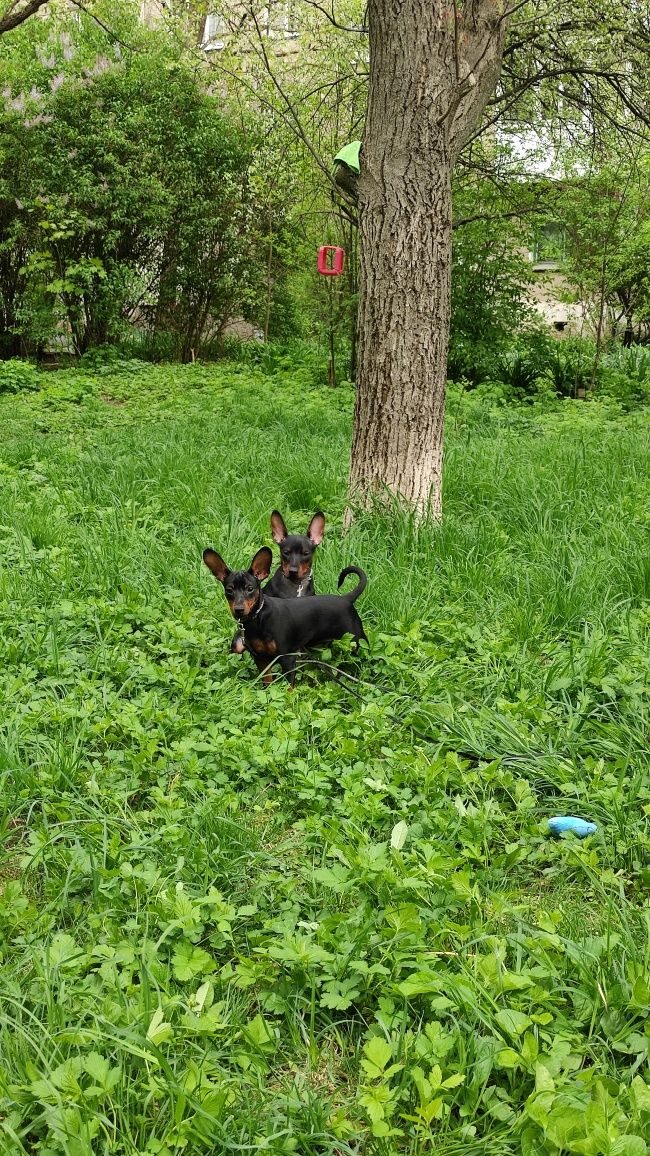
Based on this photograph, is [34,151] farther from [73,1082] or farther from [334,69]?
[73,1082]

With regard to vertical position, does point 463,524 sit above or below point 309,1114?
above

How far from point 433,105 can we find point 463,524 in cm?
225

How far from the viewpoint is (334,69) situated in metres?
10.2

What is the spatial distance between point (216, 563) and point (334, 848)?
1383mm

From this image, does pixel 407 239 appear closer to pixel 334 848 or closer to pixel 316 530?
pixel 316 530

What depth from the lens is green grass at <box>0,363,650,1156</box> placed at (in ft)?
6.08

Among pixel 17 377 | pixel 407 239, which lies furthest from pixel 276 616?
pixel 17 377

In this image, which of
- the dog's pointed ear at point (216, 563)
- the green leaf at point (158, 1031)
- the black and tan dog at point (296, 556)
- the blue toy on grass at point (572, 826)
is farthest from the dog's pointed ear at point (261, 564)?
the green leaf at point (158, 1031)

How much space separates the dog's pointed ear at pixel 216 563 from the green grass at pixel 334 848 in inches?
17.5

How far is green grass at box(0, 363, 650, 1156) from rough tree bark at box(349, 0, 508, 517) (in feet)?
1.48

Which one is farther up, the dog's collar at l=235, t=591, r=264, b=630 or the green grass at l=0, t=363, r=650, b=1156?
the dog's collar at l=235, t=591, r=264, b=630

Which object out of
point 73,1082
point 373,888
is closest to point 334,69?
point 373,888

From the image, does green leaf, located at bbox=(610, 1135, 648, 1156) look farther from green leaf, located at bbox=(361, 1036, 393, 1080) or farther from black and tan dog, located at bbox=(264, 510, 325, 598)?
black and tan dog, located at bbox=(264, 510, 325, 598)

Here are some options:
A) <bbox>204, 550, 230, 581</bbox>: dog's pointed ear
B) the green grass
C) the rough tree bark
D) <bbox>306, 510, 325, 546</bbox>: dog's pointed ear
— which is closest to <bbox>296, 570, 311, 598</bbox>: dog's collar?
<bbox>306, 510, 325, 546</bbox>: dog's pointed ear
